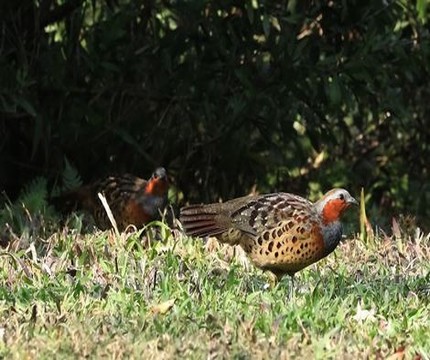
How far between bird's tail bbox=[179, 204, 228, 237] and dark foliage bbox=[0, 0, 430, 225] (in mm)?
1978

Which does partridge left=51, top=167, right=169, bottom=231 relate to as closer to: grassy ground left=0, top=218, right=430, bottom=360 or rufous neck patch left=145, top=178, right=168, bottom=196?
rufous neck patch left=145, top=178, right=168, bottom=196

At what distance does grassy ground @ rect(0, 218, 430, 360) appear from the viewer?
5352 mm

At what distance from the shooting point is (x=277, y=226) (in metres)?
7.08

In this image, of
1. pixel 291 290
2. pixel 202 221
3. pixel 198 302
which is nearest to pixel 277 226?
pixel 202 221

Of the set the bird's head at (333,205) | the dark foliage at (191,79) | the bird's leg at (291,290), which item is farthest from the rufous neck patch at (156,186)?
the bird's leg at (291,290)

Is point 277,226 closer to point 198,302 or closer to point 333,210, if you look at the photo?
point 333,210

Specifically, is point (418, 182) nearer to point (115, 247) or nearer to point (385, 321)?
point (115, 247)

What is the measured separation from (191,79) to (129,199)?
1214 millimetres

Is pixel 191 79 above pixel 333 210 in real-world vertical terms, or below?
above

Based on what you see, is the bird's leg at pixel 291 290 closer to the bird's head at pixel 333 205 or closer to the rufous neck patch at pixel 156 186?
the bird's head at pixel 333 205

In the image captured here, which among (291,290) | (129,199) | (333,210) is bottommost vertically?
(129,199)

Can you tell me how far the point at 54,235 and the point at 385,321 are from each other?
2.43m

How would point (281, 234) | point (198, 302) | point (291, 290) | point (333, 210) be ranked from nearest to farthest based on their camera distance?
1. point (198, 302)
2. point (291, 290)
3. point (281, 234)
4. point (333, 210)

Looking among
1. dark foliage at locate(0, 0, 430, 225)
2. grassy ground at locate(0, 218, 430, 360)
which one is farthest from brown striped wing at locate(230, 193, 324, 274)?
dark foliage at locate(0, 0, 430, 225)
